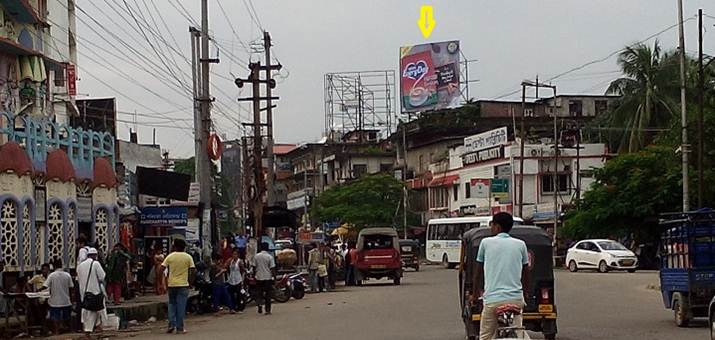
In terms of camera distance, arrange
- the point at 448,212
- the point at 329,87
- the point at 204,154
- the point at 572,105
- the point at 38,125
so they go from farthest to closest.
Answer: the point at 329,87 → the point at 572,105 → the point at 448,212 → the point at 204,154 → the point at 38,125

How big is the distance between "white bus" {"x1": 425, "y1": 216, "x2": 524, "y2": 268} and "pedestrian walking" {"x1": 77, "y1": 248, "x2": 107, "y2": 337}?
40345 millimetres

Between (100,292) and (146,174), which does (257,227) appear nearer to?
(146,174)

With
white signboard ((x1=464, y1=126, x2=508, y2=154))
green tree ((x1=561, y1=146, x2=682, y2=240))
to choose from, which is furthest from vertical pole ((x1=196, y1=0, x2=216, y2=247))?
white signboard ((x1=464, y1=126, x2=508, y2=154))

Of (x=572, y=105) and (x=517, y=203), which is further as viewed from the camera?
(x=572, y=105)

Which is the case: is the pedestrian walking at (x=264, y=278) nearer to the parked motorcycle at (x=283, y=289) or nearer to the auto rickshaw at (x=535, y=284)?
the parked motorcycle at (x=283, y=289)

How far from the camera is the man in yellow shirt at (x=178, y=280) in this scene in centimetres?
2141

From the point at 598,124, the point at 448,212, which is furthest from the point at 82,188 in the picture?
the point at 448,212

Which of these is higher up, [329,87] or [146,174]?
[329,87]

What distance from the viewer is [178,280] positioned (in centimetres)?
2141

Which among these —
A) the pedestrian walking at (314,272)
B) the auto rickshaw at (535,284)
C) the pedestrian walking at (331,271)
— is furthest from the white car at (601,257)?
the auto rickshaw at (535,284)

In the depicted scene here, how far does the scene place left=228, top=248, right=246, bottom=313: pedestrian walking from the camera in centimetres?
2875

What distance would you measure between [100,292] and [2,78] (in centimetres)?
1955

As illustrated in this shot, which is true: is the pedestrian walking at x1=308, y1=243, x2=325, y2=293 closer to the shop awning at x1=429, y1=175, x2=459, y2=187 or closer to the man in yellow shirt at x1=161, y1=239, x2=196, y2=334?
the man in yellow shirt at x1=161, y1=239, x2=196, y2=334

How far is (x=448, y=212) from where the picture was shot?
8625 centimetres
